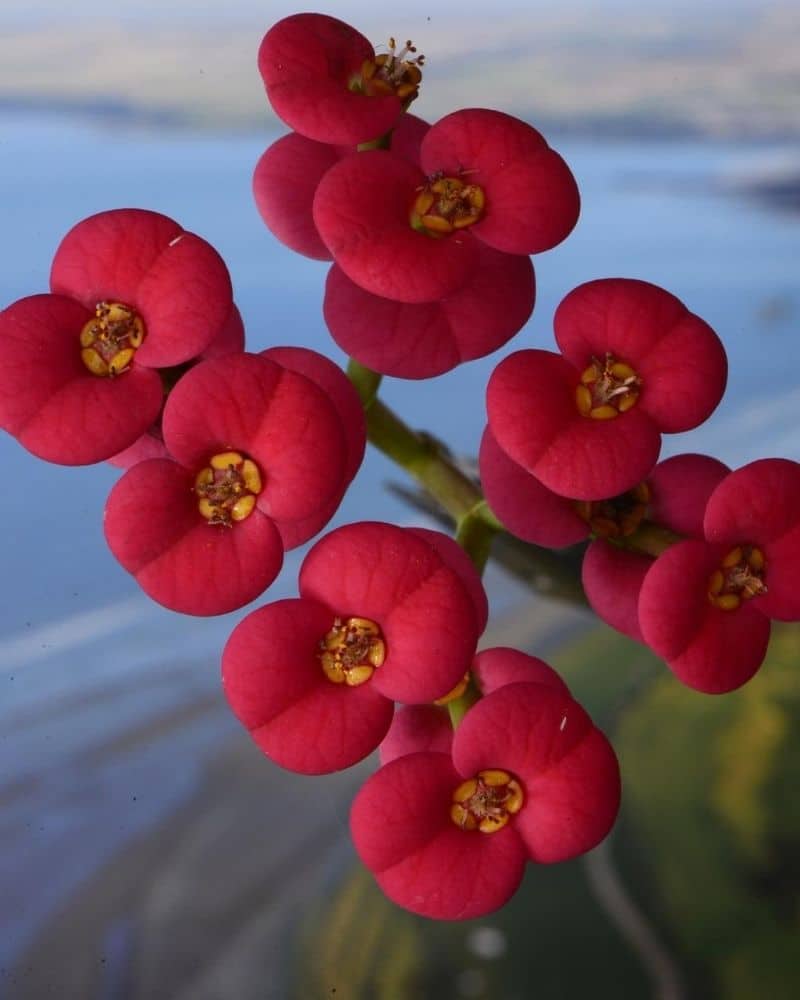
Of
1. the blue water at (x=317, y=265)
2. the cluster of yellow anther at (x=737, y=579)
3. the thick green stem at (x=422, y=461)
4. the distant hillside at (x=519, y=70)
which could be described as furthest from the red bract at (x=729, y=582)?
the distant hillside at (x=519, y=70)

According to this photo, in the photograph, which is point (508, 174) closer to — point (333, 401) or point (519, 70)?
point (333, 401)

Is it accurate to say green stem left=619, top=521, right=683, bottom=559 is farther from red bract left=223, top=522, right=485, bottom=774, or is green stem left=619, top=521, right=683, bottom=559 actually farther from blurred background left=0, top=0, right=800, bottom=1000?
blurred background left=0, top=0, right=800, bottom=1000

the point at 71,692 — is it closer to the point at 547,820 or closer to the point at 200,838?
the point at 200,838

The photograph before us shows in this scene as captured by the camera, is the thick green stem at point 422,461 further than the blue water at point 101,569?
No

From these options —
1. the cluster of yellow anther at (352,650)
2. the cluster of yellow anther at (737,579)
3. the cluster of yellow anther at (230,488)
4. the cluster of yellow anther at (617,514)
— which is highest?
the cluster of yellow anther at (230,488)

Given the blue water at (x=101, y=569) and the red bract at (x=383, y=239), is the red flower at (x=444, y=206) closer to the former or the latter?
the red bract at (x=383, y=239)

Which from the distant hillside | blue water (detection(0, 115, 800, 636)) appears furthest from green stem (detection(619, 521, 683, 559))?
the distant hillside

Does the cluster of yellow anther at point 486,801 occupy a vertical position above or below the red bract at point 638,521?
below
